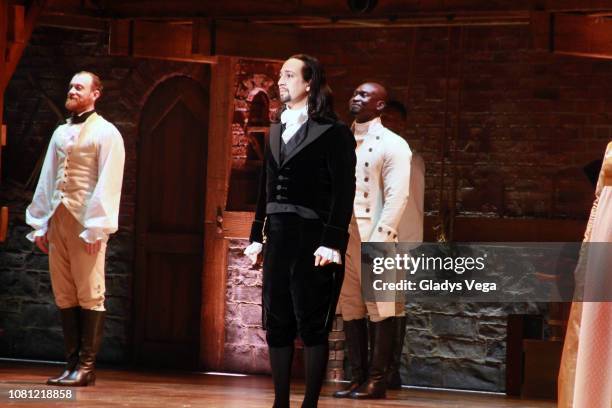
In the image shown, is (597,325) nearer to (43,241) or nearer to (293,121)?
(293,121)

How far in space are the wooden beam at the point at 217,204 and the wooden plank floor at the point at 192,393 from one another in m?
0.38

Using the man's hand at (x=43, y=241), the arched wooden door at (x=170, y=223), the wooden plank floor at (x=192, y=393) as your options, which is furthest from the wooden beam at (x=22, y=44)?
the wooden plank floor at (x=192, y=393)

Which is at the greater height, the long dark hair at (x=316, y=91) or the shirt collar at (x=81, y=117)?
the shirt collar at (x=81, y=117)

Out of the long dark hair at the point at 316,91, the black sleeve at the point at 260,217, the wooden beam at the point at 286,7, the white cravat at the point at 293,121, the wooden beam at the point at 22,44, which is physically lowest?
the black sleeve at the point at 260,217

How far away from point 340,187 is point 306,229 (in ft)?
0.76

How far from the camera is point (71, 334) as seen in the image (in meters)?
7.08

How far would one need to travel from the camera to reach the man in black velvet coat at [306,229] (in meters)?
5.07

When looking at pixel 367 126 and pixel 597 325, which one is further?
pixel 367 126

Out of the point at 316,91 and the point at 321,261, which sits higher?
the point at 316,91

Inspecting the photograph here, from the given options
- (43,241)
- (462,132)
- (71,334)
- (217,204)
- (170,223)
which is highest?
(462,132)

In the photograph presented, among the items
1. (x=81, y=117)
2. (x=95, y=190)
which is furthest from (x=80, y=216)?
(x=81, y=117)

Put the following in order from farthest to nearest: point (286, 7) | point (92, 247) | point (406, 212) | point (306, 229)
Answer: point (286, 7), point (406, 212), point (92, 247), point (306, 229)

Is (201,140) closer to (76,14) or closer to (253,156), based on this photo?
(253,156)

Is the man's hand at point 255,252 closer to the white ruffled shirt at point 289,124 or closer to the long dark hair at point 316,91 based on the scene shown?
the white ruffled shirt at point 289,124
